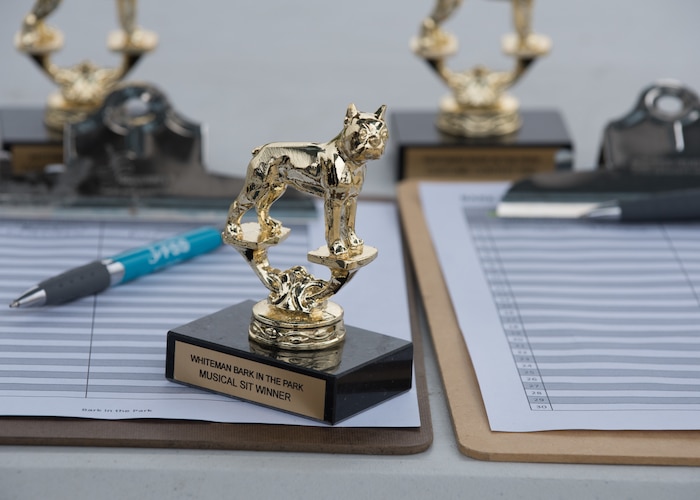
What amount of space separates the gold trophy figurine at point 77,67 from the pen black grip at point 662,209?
53 centimetres

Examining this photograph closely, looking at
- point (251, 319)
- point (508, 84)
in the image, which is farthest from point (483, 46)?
point (251, 319)

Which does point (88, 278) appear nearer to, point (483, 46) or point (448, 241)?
point (448, 241)

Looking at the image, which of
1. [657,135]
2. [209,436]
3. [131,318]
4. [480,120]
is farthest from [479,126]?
[209,436]

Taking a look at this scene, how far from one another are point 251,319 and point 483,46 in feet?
3.20

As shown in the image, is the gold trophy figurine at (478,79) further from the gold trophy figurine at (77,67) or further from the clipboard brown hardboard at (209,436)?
→ the clipboard brown hardboard at (209,436)

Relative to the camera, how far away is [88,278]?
2.73 ft

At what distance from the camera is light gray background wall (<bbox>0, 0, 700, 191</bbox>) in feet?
4.37

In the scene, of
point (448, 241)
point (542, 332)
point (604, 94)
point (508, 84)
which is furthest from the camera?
point (604, 94)

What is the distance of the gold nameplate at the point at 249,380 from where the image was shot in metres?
0.66

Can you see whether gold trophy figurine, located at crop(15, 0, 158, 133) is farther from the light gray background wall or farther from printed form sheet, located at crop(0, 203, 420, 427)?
printed form sheet, located at crop(0, 203, 420, 427)

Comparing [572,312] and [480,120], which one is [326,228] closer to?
[572,312]

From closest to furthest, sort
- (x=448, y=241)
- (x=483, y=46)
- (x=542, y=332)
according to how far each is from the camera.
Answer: (x=542, y=332) < (x=448, y=241) < (x=483, y=46)

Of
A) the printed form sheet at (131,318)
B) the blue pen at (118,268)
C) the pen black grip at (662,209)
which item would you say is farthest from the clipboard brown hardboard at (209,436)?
the pen black grip at (662,209)

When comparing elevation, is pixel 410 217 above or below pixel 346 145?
below
